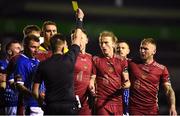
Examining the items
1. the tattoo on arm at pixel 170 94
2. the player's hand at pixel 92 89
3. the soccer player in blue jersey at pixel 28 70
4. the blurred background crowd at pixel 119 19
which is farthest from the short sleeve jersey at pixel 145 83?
the blurred background crowd at pixel 119 19

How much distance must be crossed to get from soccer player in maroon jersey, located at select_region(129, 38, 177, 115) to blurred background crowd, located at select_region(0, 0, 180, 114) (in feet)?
46.8

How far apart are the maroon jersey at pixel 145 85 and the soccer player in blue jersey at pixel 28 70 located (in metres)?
1.83

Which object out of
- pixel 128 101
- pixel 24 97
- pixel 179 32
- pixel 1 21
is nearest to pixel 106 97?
pixel 128 101

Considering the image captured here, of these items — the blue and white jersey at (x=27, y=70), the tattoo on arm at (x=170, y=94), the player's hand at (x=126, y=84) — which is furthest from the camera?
the tattoo on arm at (x=170, y=94)

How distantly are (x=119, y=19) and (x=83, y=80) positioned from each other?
1684 centimetres

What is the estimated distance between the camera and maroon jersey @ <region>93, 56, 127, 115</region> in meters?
10.2

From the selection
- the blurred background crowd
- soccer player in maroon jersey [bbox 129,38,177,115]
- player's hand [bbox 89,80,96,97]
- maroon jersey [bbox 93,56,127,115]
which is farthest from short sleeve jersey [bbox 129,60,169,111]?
the blurred background crowd

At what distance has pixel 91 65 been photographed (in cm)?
1022

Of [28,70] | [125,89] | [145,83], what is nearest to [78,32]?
[28,70]

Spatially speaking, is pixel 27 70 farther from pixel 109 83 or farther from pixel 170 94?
pixel 170 94

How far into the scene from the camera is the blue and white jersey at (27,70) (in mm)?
9055

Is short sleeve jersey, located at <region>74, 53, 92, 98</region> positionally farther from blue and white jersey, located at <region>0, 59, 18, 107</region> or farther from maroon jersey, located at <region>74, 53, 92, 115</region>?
blue and white jersey, located at <region>0, 59, 18, 107</region>

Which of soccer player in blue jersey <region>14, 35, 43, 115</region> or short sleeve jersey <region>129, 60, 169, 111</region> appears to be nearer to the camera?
soccer player in blue jersey <region>14, 35, 43, 115</region>

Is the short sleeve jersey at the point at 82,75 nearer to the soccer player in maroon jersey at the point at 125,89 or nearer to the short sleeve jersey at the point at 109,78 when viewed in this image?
the short sleeve jersey at the point at 109,78
